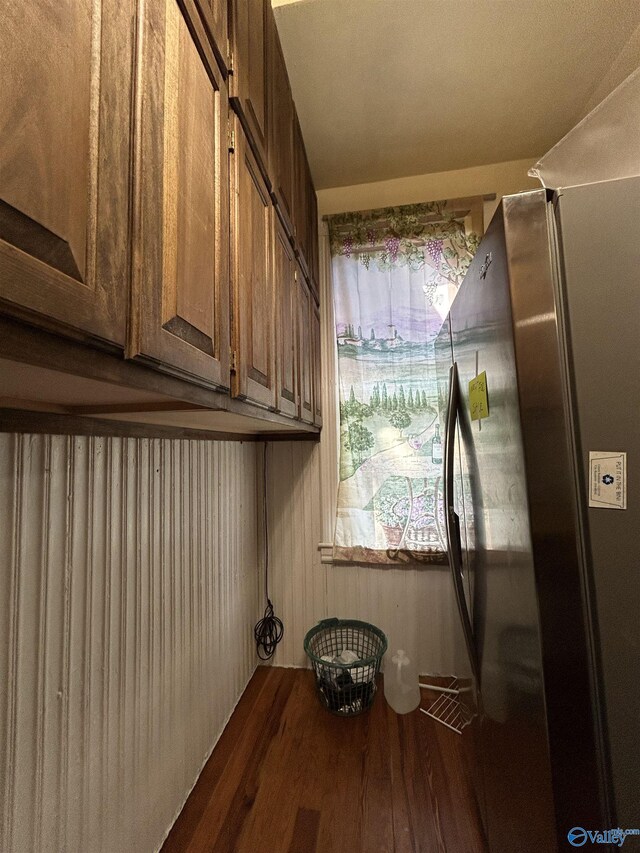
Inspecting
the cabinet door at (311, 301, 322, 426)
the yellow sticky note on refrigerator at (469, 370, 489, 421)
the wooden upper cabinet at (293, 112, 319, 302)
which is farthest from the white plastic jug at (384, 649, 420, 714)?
the wooden upper cabinet at (293, 112, 319, 302)

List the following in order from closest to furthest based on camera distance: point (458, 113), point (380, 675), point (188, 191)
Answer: point (188, 191), point (458, 113), point (380, 675)

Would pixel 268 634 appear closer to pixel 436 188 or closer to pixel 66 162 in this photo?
pixel 66 162

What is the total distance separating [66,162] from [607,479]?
2.86ft

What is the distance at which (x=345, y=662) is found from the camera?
5.32ft

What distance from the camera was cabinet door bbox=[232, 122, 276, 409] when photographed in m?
0.75

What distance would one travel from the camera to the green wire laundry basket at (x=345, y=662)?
4.93 feet

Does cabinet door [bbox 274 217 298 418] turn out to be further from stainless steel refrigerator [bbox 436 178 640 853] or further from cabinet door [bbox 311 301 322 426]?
stainless steel refrigerator [bbox 436 178 640 853]

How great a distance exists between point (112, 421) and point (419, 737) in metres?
1.65

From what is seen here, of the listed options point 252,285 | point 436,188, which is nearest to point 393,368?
point 436,188

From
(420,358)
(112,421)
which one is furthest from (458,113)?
(112,421)

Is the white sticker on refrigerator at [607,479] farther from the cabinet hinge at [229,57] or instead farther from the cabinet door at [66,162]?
the cabinet hinge at [229,57]

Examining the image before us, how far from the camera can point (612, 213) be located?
Answer: 633 millimetres

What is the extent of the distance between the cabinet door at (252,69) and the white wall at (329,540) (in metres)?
0.93

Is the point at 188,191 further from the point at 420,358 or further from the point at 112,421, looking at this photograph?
the point at 420,358
